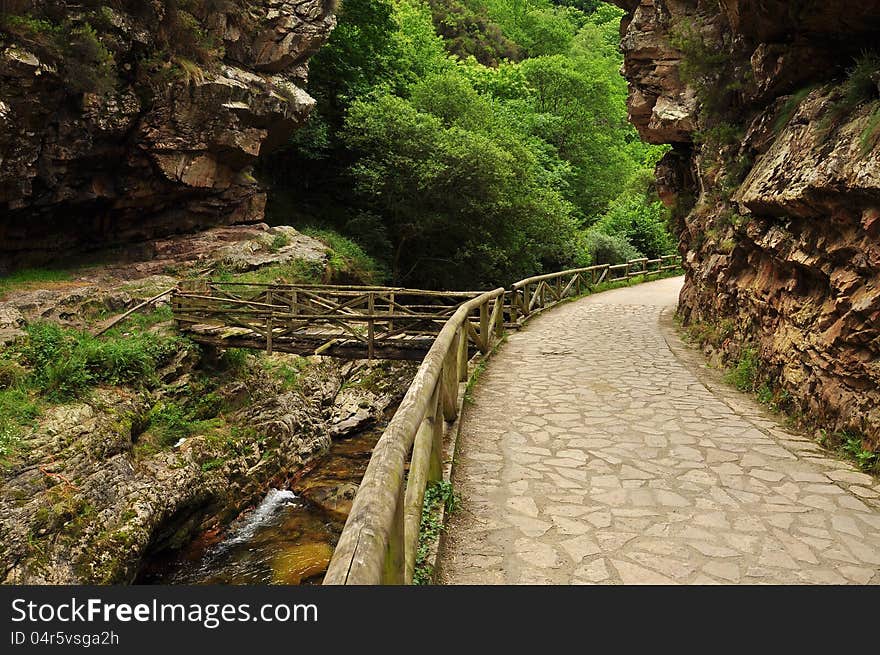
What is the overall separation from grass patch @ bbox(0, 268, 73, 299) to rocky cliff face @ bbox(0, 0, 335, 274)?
67 centimetres

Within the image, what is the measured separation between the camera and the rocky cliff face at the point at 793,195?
16.3ft

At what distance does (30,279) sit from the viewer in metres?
13.4

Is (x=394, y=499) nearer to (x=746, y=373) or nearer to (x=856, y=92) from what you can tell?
(x=856, y=92)

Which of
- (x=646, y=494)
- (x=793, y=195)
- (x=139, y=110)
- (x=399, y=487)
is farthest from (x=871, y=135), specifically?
(x=139, y=110)

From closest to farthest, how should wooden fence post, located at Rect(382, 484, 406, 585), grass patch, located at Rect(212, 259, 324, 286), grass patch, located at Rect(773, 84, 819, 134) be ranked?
1. wooden fence post, located at Rect(382, 484, 406, 585)
2. grass patch, located at Rect(773, 84, 819, 134)
3. grass patch, located at Rect(212, 259, 324, 286)

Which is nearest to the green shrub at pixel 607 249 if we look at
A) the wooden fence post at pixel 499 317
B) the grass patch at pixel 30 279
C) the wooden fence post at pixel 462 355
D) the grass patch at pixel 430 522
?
the wooden fence post at pixel 499 317

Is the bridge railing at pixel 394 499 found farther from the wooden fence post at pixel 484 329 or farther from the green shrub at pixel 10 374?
the green shrub at pixel 10 374

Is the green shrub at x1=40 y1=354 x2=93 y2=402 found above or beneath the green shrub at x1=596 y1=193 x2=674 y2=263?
beneath

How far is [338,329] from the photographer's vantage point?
38.0 feet

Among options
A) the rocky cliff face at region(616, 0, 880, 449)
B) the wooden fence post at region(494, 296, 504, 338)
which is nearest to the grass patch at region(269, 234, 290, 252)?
the wooden fence post at region(494, 296, 504, 338)

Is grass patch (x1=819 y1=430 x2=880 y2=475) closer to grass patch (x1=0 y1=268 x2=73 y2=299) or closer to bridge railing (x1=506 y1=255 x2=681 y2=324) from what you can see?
bridge railing (x1=506 y1=255 x2=681 y2=324)

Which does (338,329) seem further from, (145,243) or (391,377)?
(145,243)

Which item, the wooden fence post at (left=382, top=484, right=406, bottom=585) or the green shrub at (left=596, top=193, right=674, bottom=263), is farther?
the green shrub at (left=596, top=193, right=674, bottom=263)

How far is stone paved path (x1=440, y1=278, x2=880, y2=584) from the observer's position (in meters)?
3.15
